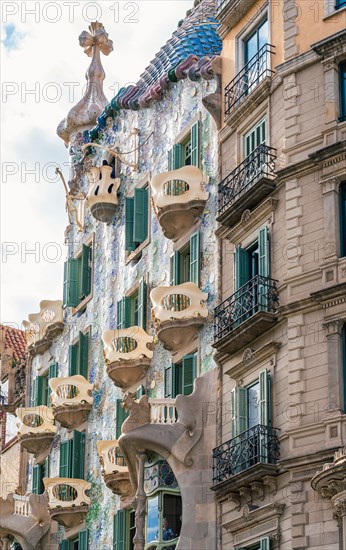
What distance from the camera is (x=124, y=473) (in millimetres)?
35469

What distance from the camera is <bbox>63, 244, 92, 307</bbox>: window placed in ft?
142

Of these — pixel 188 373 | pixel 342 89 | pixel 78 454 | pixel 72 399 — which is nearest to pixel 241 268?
pixel 188 373

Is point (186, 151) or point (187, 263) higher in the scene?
point (186, 151)

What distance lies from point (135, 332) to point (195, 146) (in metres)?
5.09

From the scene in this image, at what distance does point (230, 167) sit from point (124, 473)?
8240 millimetres

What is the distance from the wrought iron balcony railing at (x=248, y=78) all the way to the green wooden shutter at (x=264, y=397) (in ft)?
24.3

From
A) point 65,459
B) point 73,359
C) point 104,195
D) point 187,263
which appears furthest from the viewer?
point 73,359

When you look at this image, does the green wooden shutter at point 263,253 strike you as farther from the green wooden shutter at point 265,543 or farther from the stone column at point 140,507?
the green wooden shutter at point 265,543

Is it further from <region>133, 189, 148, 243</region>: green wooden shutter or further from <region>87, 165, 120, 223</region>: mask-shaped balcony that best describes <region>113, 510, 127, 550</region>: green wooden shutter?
<region>87, 165, 120, 223</region>: mask-shaped balcony

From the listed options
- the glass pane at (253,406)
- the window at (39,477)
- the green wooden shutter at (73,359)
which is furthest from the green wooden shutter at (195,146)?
the window at (39,477)

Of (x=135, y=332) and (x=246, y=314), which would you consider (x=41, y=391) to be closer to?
(x=135, y=332)

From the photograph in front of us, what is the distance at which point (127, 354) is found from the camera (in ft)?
119

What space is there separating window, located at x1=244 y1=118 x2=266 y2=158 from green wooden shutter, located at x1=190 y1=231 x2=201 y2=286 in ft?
8.37

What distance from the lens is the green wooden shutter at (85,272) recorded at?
142 ft
